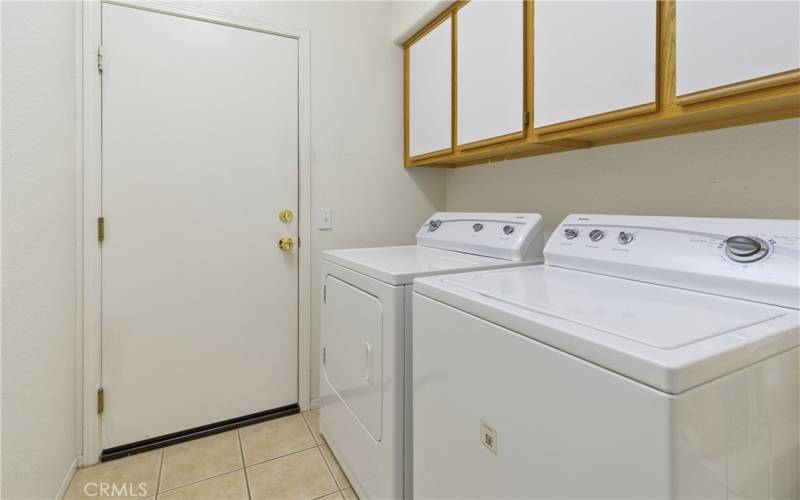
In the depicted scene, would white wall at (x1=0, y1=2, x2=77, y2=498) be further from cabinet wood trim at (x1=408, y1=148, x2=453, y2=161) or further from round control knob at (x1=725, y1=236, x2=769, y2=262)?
round control knob at (x1=725, y1=236, x2=769, y2=262)

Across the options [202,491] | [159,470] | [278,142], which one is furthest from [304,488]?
[278,142]

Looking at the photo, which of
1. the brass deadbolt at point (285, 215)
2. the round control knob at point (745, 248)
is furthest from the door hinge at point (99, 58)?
the round control knob at point (745, 248)

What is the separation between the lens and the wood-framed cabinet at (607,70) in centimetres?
92

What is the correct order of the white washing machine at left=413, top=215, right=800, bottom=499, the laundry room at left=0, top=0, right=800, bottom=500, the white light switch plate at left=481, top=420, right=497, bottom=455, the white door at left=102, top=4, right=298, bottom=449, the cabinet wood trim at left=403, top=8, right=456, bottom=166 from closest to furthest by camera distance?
1. the white washing machine at left=413, top=215, right=800, bottom=499
2. the laundry room at left=0, top=0, right=800, bottom=500
3. the white light switch plate at left=481, top=420, right=497, bottom=455
4. the white door at left=102, top=4, right=298, bottom=449
5. the cabinet wood trim at left=403, top=8, right=456, bottom=166

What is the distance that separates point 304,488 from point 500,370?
3.99 ft

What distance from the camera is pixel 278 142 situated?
2.06m

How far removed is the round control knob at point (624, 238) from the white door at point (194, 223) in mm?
1542

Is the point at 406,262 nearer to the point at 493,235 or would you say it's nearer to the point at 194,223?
the point at 493,235

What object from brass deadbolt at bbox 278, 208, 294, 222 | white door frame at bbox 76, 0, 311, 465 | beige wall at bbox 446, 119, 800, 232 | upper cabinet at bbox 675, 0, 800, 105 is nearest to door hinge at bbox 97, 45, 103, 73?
white door frame at bbox 76, 0, 311, 465

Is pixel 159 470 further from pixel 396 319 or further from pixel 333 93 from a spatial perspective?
pixel 333 93

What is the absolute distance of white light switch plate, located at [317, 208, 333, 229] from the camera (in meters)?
2.17

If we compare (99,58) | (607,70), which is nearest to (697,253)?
(607,70)

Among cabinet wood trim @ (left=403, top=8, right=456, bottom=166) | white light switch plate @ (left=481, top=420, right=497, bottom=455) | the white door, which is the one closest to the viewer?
white light switch plate @ (left=481, top=420, right=497, bottom=455)

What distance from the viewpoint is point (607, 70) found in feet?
3.96
